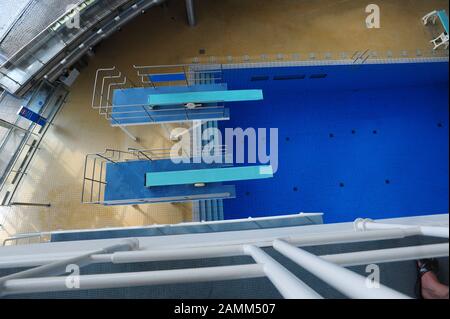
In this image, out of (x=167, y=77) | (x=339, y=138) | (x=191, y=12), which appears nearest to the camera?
(x=167, y=77)

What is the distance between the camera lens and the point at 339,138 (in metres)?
3.33

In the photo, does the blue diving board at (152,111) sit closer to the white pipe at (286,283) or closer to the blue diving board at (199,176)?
the blue diving board at (199,176)

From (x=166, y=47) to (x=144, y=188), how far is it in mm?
1724

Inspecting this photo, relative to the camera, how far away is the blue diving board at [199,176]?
202 centimetres

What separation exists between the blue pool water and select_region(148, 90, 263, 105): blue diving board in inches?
31.9

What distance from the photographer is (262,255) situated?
1.84 feet

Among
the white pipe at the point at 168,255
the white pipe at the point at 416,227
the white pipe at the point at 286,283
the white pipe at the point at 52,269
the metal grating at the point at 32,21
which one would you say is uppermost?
the metal grating at the point at 32,21

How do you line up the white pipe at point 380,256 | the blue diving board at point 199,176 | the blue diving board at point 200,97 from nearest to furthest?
1. the white pipe at point 380,256
2. the blue diving board at point 199,176
3. the blue diving board at point 200,97

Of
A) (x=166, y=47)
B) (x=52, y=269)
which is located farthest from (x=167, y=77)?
(x=52, y=269)

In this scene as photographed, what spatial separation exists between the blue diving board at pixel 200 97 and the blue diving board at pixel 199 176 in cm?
58

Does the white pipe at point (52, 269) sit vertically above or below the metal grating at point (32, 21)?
below

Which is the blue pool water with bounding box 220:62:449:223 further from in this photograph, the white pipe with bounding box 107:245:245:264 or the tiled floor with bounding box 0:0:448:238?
the white pipe with bounding box 107:245:245:264

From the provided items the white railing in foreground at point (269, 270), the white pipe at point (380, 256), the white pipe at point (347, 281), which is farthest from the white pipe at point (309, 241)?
the white pipe at point (347, 281)

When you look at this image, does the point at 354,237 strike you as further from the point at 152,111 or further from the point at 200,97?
the point at 152,111
